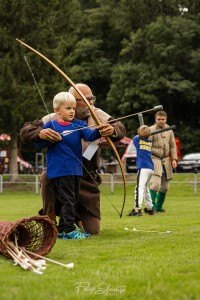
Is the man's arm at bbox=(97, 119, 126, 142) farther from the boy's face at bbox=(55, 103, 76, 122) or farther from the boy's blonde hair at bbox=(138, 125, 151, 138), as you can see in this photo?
the boy's blonde hair at bbox=(138, 125, 151, 138)

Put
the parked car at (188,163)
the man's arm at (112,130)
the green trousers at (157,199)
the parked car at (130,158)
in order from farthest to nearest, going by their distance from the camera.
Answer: the parked car at (188,163)
the parked car at (130,158)
the green trousers at (157,199)
the man's arm at (112,130)

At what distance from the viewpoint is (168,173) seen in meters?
13.9

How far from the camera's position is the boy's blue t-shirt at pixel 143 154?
41.6 feet

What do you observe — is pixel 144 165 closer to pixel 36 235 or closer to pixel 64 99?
pixel 64 99

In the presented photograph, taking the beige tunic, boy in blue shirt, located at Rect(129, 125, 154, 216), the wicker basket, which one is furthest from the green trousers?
the wicker basket

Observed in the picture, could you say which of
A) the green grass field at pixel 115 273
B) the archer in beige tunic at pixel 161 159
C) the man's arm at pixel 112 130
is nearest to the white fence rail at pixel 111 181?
the archer in beige tunic at pixel 161 159

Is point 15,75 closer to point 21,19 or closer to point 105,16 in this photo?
point 21,19

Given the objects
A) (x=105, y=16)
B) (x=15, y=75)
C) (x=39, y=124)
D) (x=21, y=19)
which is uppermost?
(x=105, y=16)

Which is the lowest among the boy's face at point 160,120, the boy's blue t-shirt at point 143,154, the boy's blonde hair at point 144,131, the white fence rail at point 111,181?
the white fence rail at point 111,181

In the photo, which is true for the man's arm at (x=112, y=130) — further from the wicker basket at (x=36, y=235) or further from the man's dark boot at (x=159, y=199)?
the man's dark boot at (x=159, y=199)

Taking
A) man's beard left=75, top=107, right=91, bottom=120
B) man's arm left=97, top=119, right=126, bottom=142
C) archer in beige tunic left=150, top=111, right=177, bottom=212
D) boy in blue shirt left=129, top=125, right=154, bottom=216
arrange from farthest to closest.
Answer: archer in beige tunic left=150, top=111, right=177, bottom=212, boy in blue shirt left=129, top=125, right=154, bottom=216, man's beard left=75, top=107, right=91, bottom=120, man's arm left=97, top=119, right=126, bottom=142

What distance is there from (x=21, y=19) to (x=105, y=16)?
2427cm

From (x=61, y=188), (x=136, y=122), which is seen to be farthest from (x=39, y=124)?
(x=136, y=122)

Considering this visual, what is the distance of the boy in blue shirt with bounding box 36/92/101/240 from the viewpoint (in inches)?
293
